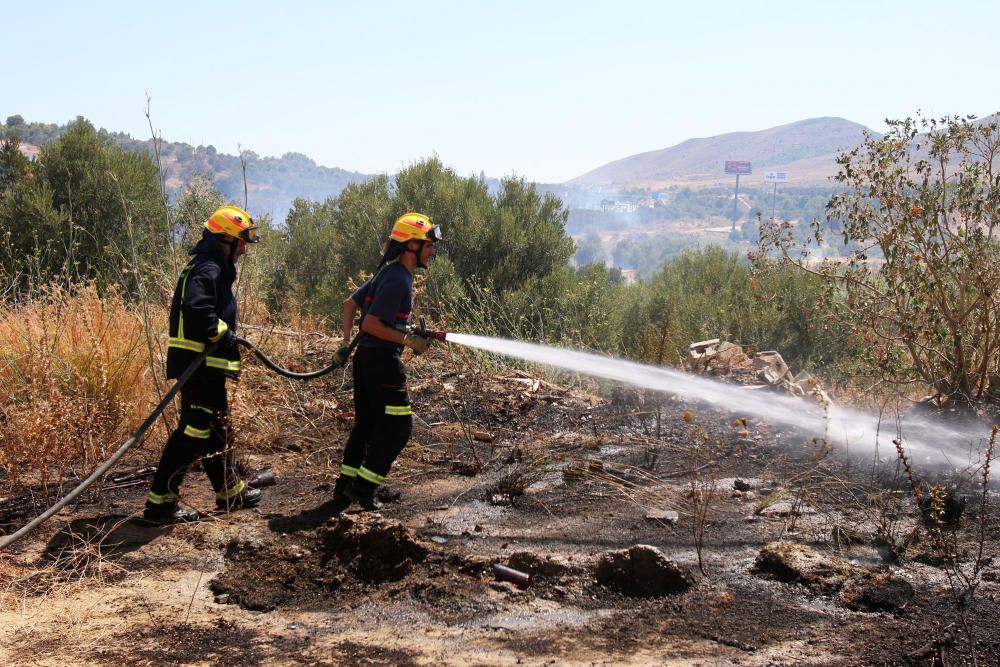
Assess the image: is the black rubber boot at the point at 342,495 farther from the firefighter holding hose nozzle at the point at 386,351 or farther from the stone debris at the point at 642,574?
the stone debris at the point at 642,574

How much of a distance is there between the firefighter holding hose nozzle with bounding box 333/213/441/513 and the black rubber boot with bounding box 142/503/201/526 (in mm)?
902

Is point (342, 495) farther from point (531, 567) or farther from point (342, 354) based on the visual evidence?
point (531, 567)

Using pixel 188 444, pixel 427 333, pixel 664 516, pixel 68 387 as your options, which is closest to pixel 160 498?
pixel 188 444

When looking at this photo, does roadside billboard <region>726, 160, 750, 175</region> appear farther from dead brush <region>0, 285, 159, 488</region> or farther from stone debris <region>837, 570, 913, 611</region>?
stone debris <region>837, 570, 913, 611</region>

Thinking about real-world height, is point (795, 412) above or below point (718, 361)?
below

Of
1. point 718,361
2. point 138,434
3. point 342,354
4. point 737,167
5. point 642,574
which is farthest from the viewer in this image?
point 737,167

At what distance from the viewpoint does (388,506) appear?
527 centimetres

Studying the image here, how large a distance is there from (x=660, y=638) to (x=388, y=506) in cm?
230

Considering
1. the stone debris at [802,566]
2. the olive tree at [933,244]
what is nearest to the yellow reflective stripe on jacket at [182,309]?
the stone debris at [802,566]

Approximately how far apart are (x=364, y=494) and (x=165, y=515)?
1.18m

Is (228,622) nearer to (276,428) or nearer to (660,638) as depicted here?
(660,638)

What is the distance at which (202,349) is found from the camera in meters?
4.81

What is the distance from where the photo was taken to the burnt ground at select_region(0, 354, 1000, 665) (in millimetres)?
3457

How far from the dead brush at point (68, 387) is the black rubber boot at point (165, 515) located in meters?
0.69
